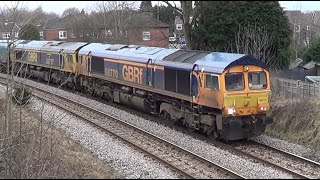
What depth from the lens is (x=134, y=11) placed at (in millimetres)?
28703

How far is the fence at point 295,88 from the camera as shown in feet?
64.8

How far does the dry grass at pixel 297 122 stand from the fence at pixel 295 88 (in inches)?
58.9

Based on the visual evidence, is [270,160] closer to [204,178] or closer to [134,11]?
[204,178]

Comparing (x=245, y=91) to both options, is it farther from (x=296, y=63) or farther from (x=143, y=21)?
(x=143, y=21)

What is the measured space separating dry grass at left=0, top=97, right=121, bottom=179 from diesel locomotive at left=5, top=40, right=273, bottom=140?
2601 mm

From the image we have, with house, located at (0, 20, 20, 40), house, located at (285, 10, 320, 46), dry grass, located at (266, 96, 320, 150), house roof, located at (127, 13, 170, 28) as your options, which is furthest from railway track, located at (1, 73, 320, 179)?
house, located at (285, 10, 320, 46)

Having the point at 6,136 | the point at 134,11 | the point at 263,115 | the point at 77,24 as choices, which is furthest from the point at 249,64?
the point at 77,24

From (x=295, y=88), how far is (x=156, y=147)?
9.27 meters

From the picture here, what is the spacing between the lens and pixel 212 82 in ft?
48.8

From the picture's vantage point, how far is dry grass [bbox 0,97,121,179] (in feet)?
36.2

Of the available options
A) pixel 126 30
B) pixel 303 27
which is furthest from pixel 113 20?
pixel 303 27

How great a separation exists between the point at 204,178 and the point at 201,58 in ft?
19.3

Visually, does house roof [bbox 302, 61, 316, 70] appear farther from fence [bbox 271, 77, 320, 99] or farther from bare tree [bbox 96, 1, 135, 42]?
bare tree [bbox 96, 1, 135, 42]

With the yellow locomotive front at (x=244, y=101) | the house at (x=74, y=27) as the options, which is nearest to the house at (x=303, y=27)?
the house at (x=74, y=27)
